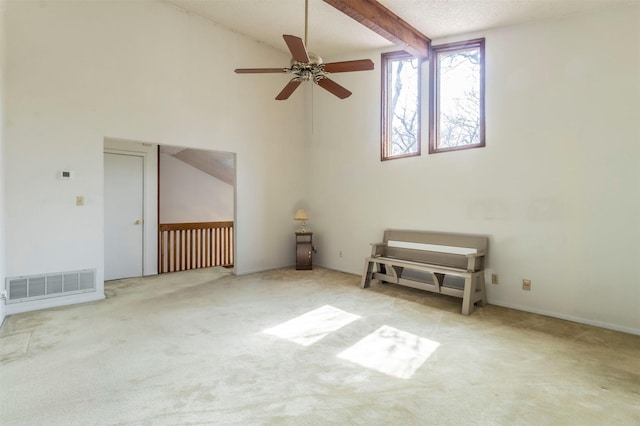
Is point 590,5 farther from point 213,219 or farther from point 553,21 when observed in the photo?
point 213,219

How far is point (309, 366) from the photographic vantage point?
2.33m

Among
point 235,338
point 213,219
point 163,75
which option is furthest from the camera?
point 213,219

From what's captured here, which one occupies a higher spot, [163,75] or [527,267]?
[163,75]

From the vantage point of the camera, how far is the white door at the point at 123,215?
16.2ft

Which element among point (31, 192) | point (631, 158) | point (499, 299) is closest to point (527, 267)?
point (499, 299)

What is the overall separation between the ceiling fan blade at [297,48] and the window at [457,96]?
2332 millimetres

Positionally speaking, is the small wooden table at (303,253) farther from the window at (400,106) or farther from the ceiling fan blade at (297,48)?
the ceiling fan blade at (297,48)

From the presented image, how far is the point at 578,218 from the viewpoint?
3.29 meters

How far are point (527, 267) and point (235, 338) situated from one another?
3.26 meters

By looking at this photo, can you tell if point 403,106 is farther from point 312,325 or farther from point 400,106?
point 312,325

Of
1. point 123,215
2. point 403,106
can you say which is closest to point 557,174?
point 403,106

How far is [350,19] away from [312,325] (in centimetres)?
390

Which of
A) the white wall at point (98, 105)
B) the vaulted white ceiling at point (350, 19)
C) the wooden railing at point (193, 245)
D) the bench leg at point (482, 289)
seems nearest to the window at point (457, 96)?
the vaulted white ceiling at point (350, 19)

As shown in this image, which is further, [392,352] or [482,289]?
[482,289]
